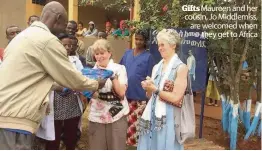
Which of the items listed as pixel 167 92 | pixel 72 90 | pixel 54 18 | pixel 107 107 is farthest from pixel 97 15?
pixel 54 18

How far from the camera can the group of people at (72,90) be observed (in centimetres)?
256

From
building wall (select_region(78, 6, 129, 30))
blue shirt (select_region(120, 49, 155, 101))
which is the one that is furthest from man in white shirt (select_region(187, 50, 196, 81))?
building wall (select_region(78, 6, 129, 30))

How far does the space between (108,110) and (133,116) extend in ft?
4.02

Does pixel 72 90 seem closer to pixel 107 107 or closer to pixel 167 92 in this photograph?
pixel 107 107

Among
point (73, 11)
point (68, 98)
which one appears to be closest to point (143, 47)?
point (68, 98)

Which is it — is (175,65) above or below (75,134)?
above

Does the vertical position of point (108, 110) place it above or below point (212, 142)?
above

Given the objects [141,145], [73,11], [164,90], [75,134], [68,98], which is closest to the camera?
[164,90]

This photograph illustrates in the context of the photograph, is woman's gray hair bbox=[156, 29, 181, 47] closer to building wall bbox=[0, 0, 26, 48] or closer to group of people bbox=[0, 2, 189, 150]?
group of people bbox=[0, 2, 189, 150]

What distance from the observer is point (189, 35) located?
4.81 meters

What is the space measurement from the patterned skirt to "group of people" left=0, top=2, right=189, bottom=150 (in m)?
0.01

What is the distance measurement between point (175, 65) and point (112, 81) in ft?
2.10

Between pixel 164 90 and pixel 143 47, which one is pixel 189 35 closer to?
pixel 143 47

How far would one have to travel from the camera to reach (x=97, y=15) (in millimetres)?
16516
